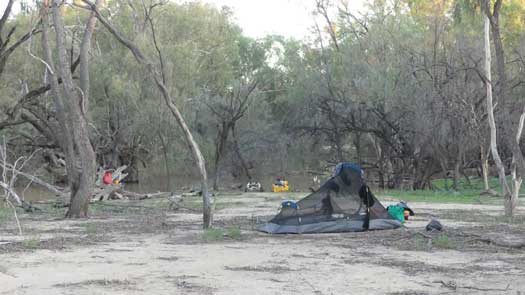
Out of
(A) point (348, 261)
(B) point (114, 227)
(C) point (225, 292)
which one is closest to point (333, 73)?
(B) point (114, 227)

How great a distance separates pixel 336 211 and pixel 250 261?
4.20 metres

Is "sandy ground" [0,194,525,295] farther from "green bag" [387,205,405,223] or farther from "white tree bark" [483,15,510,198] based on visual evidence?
"white tree bark" [483,15,510,198]

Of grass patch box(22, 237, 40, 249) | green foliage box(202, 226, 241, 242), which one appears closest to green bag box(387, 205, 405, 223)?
green foliage box(202, 226, 241, 242)

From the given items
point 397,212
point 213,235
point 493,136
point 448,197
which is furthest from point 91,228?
point 448,197

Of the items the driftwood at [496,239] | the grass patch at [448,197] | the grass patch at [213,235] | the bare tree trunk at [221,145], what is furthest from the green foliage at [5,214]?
the bare tree trunk at [221,145]

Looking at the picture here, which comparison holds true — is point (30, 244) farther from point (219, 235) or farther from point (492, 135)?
point (492, 135)

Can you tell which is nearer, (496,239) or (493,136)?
(496,239)

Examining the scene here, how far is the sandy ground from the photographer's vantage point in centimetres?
834

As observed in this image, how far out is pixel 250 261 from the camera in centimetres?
1031

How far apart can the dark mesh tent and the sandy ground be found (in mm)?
374

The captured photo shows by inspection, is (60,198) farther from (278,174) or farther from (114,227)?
(278,174)

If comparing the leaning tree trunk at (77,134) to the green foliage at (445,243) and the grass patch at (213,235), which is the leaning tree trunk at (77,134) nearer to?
the grass patch at (213,235)

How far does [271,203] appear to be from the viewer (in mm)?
22547

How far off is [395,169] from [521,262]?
22.8 m
